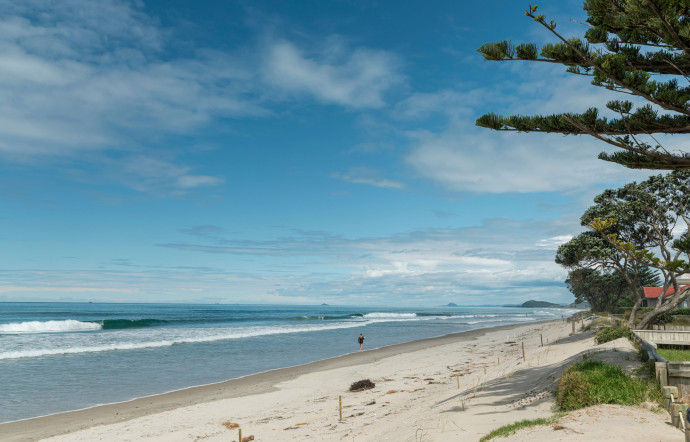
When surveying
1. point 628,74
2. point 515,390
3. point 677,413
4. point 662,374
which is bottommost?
point 515,390

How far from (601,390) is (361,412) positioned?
7421 mm

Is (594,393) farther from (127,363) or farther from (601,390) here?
(127,363)

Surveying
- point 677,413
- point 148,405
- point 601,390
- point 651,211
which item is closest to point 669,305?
point 651,211

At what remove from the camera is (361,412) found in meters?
13.4

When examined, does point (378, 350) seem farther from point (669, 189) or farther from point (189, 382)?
point (669, 189)

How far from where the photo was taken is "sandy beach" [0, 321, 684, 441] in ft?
23.8

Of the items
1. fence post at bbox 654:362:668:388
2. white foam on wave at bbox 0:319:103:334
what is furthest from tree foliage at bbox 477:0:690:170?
white foam on wave at bbox 0:319:103:334

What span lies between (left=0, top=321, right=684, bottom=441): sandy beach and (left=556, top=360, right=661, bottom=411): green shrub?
32 cm

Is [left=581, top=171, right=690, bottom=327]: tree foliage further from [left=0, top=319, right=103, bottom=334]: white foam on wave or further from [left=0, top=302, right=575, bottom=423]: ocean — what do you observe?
[left=0, top=319, right=103, bottom=334]: white foam on wave

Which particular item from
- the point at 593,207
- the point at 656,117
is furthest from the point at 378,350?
the point at 656,117

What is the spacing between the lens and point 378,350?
103 feet

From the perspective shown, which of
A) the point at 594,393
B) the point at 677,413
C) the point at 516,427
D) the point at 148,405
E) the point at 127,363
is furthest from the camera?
the point at 127,363

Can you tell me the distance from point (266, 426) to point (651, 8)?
42.7 ft

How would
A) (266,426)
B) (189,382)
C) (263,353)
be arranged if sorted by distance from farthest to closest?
(263,353) → (189,382) → (266,426)
